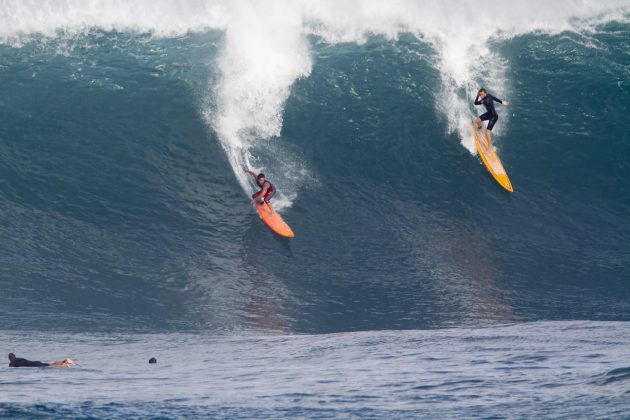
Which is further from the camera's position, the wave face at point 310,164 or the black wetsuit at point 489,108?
the black wetsuit at point 489,108

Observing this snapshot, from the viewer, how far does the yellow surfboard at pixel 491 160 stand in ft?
Answer: 82.8

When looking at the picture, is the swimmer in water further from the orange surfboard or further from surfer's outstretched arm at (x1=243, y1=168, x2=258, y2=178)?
surfer's outstretched arm at (x1=243, y1=168, x2=258, y2=178)

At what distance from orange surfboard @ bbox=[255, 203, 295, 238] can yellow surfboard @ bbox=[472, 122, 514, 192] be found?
5.58 meters

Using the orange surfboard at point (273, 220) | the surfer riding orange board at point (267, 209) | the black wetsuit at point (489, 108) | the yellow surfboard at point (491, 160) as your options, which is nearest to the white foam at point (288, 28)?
the yellow surfboard at point (491, 160)

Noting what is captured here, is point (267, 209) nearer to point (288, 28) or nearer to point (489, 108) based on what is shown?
point (489, 108)

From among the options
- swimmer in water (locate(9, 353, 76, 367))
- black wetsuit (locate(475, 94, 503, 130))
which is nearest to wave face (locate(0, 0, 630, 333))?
black wetsuit (locate(475, 94, 503, 130))

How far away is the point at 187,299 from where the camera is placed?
69.3 ft

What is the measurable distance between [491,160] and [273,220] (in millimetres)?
6085

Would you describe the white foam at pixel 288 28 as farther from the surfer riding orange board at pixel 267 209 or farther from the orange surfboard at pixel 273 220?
the orange surfboard at pixel 273 220

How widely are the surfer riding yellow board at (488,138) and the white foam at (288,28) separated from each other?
332 millimetres

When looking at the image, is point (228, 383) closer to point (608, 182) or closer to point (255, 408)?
point (255, 408)

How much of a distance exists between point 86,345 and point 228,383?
13.5 ft

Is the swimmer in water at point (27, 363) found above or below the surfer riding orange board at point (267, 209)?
below

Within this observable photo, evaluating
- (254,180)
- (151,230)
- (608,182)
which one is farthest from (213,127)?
(608,182)
